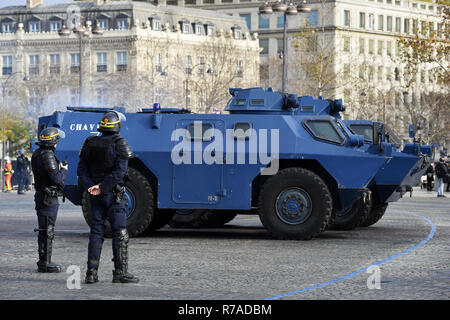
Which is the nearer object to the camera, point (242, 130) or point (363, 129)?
point (242, 130)

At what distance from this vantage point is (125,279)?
1412 centimetres

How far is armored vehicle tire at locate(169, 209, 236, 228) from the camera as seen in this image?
2423 cm

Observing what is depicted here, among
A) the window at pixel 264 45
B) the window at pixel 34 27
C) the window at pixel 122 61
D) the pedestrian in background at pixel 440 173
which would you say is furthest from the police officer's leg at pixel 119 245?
the window at pixel 264 45

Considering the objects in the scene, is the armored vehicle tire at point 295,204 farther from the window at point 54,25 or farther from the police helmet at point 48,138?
the window at point 54,25

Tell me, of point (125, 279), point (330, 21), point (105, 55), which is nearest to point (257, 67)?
point (105, 55)

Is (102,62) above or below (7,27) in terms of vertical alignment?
below

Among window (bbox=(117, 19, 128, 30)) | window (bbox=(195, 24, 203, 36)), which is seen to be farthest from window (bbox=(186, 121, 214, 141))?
A: window (bbox=(195, 24, 203, 36))

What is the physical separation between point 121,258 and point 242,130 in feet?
24.9

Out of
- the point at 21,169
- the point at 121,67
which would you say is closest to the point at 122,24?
the point at 121,67

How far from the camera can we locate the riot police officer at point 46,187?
15.5m

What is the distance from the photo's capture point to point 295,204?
20.8 meters

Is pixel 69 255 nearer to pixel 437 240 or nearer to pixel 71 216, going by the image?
pixel 437 240

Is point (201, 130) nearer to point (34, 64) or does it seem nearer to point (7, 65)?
point (34, 64)
